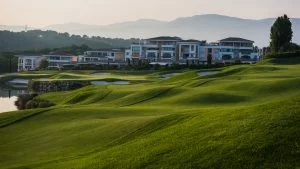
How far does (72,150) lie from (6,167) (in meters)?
3.07

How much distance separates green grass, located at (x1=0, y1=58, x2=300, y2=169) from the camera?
51.0ft

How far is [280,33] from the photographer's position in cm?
9400

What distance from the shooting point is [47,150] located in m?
23.1

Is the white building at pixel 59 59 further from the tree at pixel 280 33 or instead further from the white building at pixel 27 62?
the tree at pixel 280 33

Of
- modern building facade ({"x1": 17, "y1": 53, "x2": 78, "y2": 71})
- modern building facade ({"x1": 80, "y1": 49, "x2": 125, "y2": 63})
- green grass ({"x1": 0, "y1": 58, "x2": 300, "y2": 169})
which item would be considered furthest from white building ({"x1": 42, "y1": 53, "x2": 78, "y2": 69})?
green grass ({"x1": 0, "y1": 58, "x2": 300, "y2": 169})

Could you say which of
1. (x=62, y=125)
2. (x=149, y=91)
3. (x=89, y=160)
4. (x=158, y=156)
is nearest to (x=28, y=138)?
(x=62, y=125)

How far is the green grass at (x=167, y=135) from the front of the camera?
15.5 meters

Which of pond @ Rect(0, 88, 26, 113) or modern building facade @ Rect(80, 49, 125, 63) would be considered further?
modern building facade @ Rect(80, 49, 125, 63)

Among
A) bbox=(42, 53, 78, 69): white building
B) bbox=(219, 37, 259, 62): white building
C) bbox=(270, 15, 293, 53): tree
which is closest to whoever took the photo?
bbox=(270, 15, 293, 53): tree

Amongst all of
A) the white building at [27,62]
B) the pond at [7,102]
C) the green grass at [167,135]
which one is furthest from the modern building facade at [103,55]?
the green grass at [167,135]

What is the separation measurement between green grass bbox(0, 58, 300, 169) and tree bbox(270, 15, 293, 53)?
56.8m

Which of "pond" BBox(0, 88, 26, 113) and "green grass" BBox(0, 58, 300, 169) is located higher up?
"green grass" BBox(0, 58, 300, 169)

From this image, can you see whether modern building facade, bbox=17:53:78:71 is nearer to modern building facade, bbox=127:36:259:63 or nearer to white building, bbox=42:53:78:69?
white building, bbox=42:53:78:69

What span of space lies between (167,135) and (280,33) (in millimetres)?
79032
